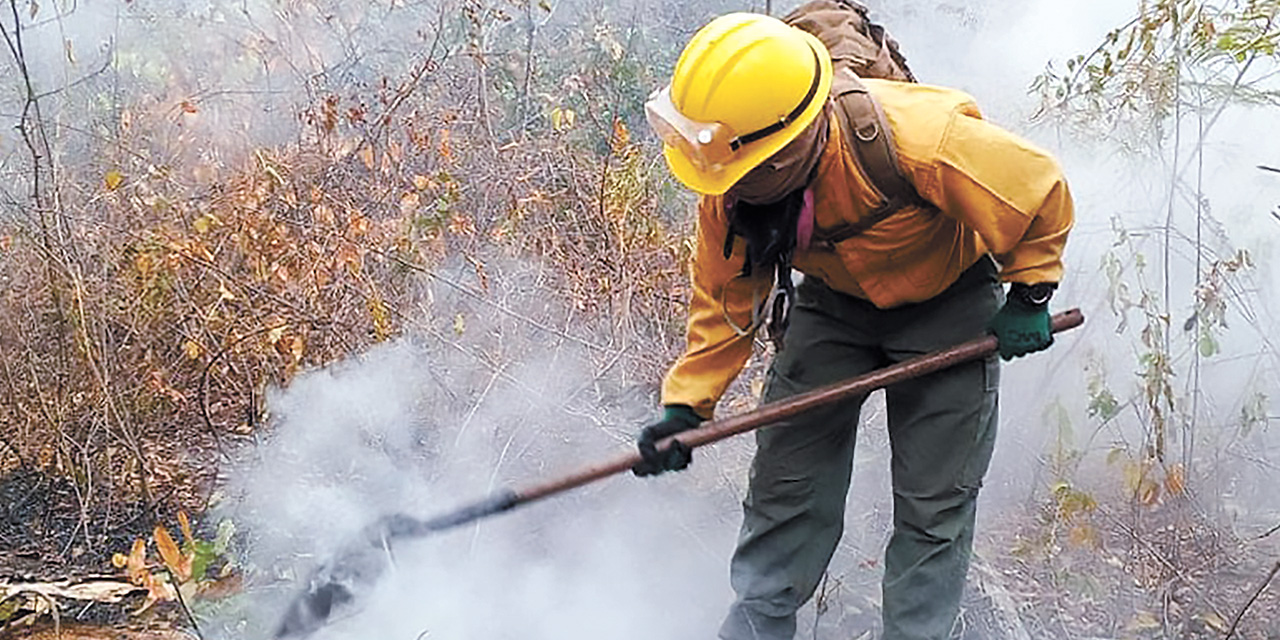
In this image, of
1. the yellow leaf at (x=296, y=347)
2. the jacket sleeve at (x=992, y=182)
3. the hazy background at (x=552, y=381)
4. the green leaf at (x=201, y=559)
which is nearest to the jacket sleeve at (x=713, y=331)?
the jacket sleeve at (x=992, y=182)

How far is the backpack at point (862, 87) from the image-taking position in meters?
2.41

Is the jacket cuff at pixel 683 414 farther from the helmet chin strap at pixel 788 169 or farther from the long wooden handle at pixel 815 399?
the helmet chin strap at pixel 788 169

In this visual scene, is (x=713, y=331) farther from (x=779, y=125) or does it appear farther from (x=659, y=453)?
(x=779, y=125)

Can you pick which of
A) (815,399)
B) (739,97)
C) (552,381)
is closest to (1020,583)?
(815,399)

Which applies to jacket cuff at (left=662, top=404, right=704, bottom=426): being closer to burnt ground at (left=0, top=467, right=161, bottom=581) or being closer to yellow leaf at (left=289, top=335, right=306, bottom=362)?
yellow leaf at (left=289, top=335, right=306, bottom=362)

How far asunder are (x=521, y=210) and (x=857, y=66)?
266 cm

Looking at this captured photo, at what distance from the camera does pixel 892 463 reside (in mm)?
3027

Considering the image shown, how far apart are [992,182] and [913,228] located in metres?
0.23

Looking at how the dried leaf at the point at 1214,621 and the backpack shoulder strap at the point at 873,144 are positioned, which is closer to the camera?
the backpack shoulder strap at the point at 873,144

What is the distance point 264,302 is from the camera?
443 cm

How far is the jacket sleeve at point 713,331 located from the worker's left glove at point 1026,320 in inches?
21.0

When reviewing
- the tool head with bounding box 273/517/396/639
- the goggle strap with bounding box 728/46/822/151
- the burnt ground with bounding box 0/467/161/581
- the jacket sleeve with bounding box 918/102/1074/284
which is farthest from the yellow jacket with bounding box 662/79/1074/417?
the burnt ground with bounding box 0/467/161/581

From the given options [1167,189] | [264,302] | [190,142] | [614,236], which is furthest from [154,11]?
[1167,189]

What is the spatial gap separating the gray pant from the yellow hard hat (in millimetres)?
678
